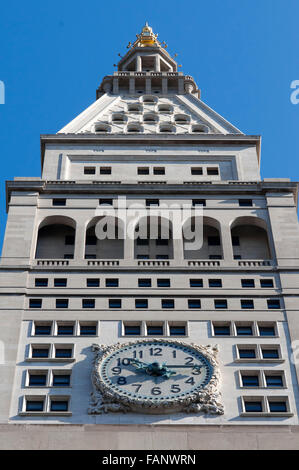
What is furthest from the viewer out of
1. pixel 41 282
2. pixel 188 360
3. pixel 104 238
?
pixel 104 238

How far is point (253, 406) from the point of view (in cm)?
4616

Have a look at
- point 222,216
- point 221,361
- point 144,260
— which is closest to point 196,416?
point 221,361

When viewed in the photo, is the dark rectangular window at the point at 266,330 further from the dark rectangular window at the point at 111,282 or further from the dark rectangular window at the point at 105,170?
the dark rectangular window at the point at 105,170

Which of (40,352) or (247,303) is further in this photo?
(247,303)

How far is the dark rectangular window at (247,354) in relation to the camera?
48969mm

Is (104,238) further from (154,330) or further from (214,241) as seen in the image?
(154,330)

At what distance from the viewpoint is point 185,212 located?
2322 inches

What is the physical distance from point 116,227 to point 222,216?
5989 mm

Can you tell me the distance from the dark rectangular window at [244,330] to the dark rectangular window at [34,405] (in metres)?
10.2

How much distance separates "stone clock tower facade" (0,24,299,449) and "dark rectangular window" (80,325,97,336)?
96 millimetres

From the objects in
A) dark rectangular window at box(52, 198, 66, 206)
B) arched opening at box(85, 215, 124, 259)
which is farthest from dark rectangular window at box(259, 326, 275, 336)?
dark rectangular window at box(52, 198, 66, 206)

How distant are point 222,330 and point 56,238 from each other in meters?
12.8

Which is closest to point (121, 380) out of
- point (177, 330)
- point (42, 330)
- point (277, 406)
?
point (177, 330)

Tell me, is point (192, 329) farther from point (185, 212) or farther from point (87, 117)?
point (87, 117)
